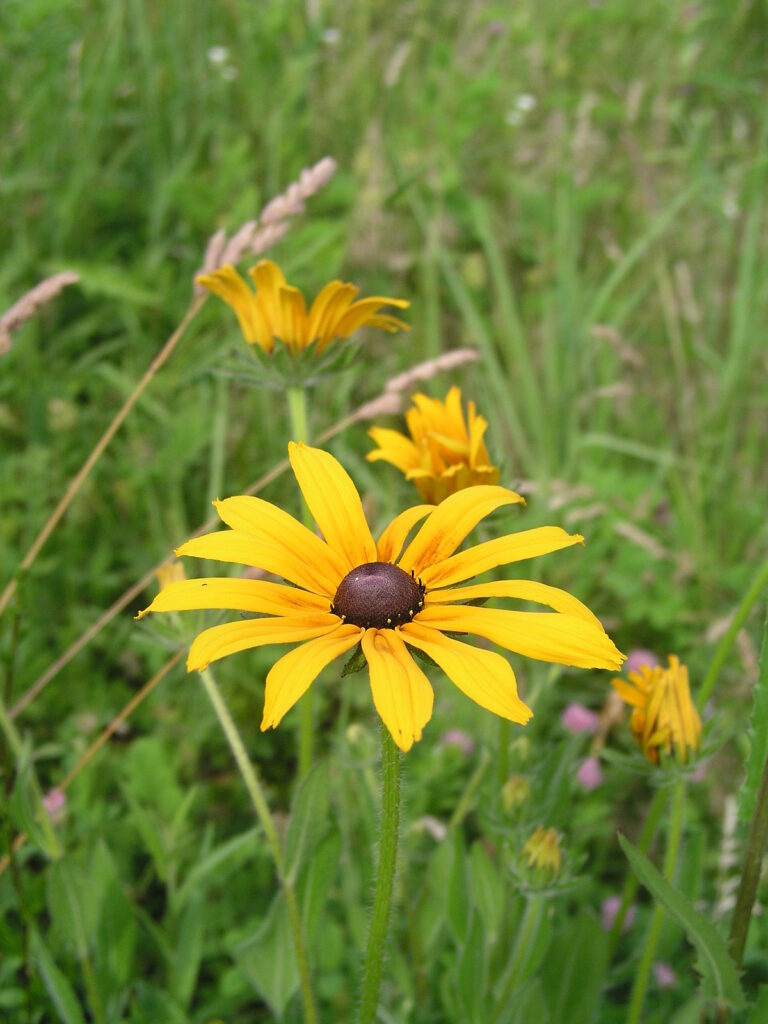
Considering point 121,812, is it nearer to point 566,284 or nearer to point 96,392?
point 96,392

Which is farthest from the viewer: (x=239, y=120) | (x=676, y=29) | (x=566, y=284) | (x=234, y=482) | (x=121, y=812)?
(x=676, y=29)

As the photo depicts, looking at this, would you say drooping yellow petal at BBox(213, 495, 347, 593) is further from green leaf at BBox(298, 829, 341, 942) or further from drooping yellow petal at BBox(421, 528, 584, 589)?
green leaf at BBox(298, 829, 341, 942)

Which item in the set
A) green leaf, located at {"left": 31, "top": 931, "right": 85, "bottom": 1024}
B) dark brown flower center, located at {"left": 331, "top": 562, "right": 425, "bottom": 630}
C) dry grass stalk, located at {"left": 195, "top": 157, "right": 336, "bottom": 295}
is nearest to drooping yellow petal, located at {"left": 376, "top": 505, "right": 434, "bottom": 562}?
dark brown flower center, located at {"left": 331, "top": 562, "right": 425, "bottom": 630}

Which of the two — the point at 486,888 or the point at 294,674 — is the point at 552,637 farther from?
the point at 486,888

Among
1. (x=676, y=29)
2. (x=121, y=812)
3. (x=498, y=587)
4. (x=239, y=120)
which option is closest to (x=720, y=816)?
(x=121, y=812)

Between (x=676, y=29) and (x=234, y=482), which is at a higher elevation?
(x=676, y=29)

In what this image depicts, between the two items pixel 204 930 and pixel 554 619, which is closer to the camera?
pixel 554 619

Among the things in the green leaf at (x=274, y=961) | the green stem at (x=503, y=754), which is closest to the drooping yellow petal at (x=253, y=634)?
the green stem at (x=503, y=754)

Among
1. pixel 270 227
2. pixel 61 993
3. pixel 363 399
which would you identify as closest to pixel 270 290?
pixel 270 227
